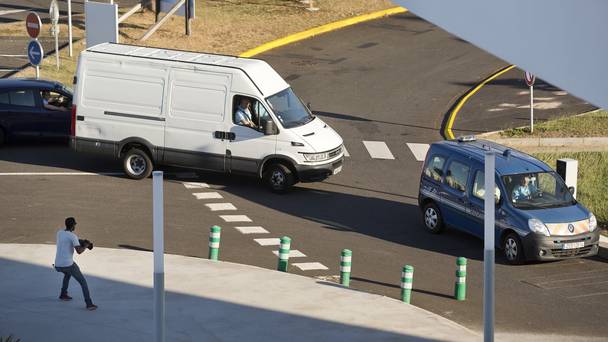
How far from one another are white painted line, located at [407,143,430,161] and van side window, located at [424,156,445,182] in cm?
519

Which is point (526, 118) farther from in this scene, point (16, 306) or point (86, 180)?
point (16, 306)

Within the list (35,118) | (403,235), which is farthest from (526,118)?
(35,118)

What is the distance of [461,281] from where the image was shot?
49.9ft

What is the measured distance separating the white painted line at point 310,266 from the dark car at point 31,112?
9148 mm

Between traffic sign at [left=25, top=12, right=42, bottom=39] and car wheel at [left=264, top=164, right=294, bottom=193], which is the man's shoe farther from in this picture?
traffic sign at [left=25, top=12, right=42, bottom=39]

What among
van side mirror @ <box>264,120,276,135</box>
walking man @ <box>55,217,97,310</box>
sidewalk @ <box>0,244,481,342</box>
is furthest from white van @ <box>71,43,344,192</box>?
walking man @ <box>55,217,97,310</box>

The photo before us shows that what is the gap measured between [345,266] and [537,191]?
3977 mm

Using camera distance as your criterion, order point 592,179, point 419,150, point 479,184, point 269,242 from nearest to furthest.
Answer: point 479,184 → point 269,242 → point 592,179 → point 419,150

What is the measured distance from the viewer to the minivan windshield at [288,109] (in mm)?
21000

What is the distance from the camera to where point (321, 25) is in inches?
1481

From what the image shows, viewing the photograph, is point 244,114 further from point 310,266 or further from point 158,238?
point 158,238

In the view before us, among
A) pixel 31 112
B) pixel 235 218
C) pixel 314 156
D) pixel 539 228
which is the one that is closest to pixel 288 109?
pixel 314 156

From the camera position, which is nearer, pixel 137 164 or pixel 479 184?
pixel 479 184

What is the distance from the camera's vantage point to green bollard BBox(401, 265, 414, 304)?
14836mm
